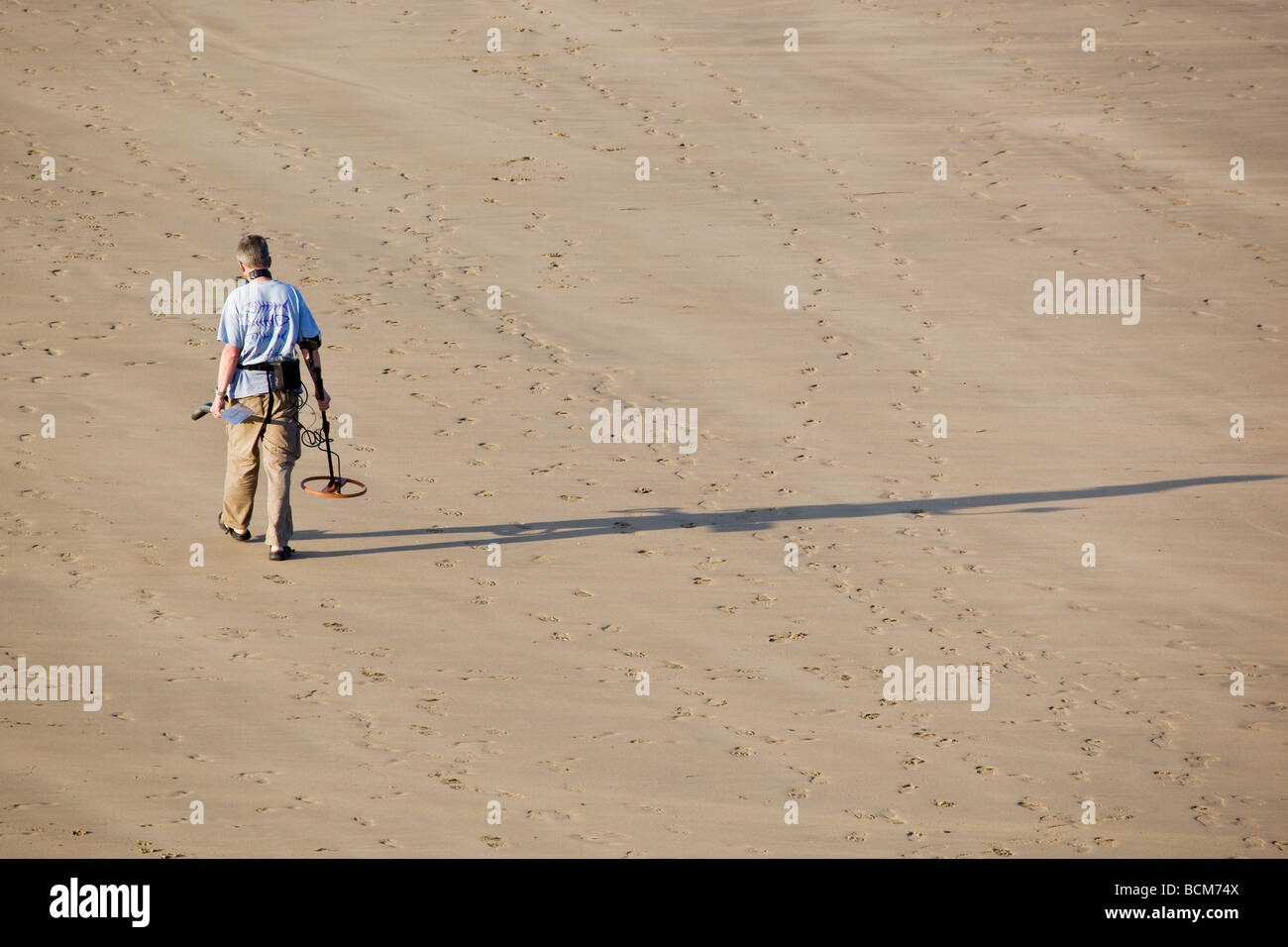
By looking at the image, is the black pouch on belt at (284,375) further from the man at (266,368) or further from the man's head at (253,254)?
the man's head at (253,254)

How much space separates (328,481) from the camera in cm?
902

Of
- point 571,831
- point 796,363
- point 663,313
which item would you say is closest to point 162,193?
point 663,313

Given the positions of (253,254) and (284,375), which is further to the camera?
(284,375)

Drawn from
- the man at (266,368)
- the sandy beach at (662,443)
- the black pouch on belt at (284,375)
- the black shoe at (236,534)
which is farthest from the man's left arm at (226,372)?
the sandy beach at (662,443)

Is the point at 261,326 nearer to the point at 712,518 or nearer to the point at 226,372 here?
the point at 226,372

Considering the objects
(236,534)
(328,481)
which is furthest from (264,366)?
(328,481)

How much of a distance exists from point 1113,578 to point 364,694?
428cm

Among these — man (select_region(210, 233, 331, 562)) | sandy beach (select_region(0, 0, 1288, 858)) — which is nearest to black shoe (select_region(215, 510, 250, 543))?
sandy beach (select_region(0, 0, 1288, 858))

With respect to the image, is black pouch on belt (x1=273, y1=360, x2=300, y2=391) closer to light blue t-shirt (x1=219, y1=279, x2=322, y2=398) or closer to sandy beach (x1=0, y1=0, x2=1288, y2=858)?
light blue t-shirt (x1=219, y1=279, x2=322, y2=398)

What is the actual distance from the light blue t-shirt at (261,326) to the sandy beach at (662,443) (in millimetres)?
1064

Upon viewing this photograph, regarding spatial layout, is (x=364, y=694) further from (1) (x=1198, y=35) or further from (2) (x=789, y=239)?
(1) (x=1198, y=35)

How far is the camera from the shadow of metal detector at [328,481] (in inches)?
317

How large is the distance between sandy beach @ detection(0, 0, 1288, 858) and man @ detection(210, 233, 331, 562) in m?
0.60

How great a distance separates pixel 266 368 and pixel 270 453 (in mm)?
464
